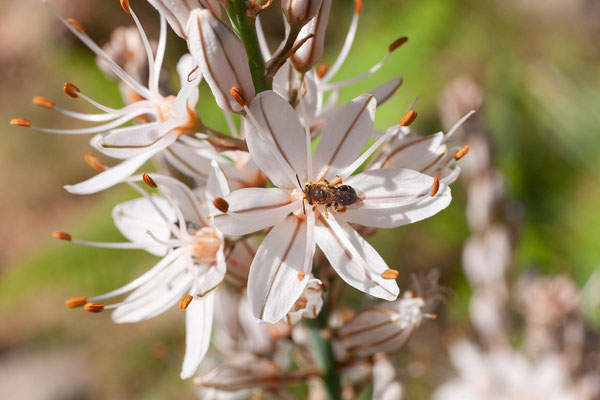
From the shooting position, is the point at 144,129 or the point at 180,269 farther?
the point at 180,269

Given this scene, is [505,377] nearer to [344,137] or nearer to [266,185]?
[266,185]

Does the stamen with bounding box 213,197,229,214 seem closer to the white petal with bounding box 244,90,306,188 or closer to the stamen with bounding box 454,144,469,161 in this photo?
the white petal with bounding box 244,90,306,188

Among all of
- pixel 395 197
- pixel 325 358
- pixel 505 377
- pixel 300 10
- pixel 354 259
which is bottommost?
pixel 505 377

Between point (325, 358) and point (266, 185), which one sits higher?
point (266, 185)

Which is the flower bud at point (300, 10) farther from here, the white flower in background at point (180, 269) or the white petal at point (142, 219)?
the white petal at point (142, 219)

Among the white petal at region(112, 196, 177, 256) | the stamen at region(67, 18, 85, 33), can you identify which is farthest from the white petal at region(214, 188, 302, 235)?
the stamen at region(67, 18, 85, 33)

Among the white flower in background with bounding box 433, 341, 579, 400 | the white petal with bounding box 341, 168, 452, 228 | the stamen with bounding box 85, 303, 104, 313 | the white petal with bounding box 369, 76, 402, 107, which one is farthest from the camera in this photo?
the white flower in background with bounding box 433, 341, 579, 400

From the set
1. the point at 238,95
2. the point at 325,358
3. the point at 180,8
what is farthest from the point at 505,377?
the point at 180,8
